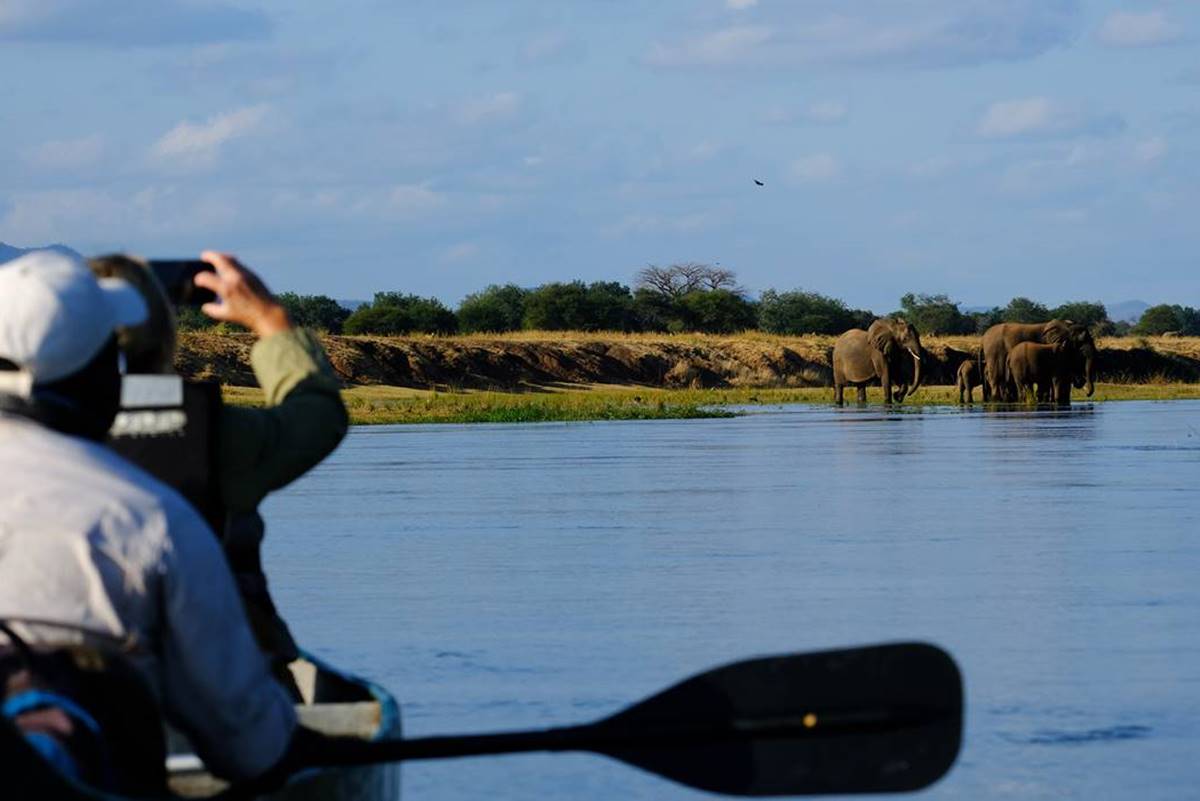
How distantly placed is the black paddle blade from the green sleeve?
109cm

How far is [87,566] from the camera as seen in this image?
3.71 meters

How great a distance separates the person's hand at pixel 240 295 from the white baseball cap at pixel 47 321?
1.44 m

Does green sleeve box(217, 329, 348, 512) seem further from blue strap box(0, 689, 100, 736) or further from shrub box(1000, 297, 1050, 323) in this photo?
shrub box(1000, 297, 1050, 323)

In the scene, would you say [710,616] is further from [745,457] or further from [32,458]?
[745,457]

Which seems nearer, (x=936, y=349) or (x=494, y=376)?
(x=494, y=376)

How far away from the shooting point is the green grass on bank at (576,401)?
4731 cm

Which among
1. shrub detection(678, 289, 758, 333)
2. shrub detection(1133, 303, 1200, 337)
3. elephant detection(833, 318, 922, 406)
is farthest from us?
shrub detection(1133, 303, 1200, 337)

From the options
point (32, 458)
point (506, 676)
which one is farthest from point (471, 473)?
point (32, 458)

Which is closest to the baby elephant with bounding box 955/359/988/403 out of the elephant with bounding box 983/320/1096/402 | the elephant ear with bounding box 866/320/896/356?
the elephant with bounding box 983/320/1096/402

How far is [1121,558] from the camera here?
1395 centimetres

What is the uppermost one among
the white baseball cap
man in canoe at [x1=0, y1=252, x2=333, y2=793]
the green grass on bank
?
the white baseball cap

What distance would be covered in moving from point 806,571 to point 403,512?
600cm

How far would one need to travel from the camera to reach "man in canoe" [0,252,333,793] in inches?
146

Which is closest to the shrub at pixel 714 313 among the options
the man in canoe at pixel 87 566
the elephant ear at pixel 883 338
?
the elephant ear at pixel 883 338
